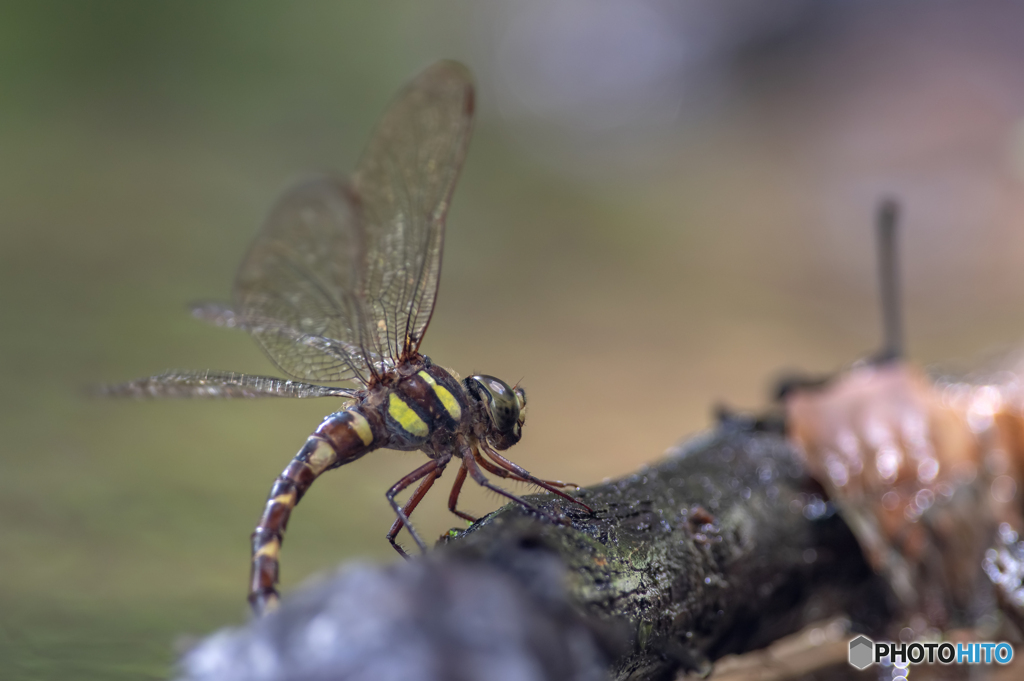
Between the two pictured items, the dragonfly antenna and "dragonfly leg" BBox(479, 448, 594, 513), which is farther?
the dragonfly antenna

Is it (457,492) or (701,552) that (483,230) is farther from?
(701,552)

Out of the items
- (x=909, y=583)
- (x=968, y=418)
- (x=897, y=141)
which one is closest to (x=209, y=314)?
(x=909, y=583)

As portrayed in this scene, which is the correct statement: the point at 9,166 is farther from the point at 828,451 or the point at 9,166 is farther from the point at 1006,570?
the point at 1006,570

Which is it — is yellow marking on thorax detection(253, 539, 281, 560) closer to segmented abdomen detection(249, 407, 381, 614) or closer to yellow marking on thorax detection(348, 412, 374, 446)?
segmented abdomen detection(249, 407, 381, 614)

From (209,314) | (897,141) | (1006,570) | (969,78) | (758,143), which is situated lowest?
(1006,570)

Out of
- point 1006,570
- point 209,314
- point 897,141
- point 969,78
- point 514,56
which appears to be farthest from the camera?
point 514,56

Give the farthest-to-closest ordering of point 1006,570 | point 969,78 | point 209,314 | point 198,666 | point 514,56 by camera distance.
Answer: point 514,56
point 969,78
point 209,314
point 1006,570
point 198,666

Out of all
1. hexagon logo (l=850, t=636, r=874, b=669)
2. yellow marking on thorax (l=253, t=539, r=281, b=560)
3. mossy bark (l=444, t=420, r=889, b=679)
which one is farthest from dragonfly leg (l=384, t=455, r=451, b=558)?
hexagon logo (l=850, t=636, r=874, b=669)
